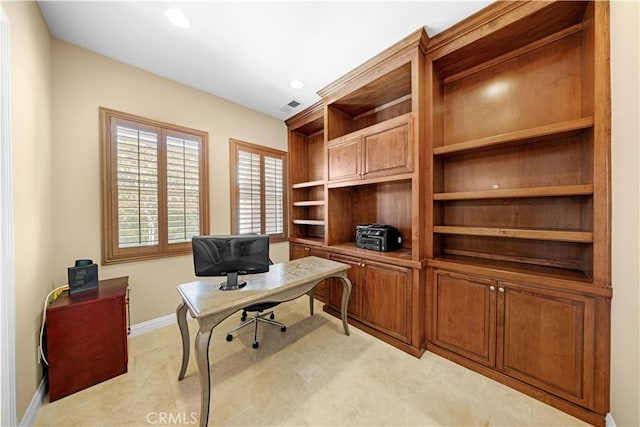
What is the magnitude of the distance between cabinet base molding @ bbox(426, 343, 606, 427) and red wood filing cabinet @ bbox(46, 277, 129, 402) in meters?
2.81

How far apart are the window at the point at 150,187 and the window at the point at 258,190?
1.37 feet

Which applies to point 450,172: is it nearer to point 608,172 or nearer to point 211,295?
point 608,172

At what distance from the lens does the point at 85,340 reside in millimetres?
1709

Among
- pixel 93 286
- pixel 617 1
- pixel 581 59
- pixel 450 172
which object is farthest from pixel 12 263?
pixel 581 59

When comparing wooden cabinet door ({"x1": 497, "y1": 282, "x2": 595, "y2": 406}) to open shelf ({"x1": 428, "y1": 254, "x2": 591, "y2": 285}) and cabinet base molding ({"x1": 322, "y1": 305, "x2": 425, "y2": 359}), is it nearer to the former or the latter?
open shelf ({"x1": 428, "y1": 254, "x2": 591, "y2": 285})

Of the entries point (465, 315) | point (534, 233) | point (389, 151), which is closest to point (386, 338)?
point (465, 315)

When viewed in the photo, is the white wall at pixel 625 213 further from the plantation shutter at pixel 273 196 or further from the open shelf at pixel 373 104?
the plantation shutter at pixel 273 196

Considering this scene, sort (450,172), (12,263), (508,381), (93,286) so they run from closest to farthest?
1. (12,263)
2. (508,381)
3. (93,286)
4. (450,172)

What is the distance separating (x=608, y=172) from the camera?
Answer: 1.36 meters

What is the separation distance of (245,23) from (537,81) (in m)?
2.51

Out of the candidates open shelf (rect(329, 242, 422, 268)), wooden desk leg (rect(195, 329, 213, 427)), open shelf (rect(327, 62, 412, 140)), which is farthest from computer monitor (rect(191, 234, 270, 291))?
open shelf (rect(327, 62, 412, 140))

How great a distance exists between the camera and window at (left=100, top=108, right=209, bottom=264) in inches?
88.7

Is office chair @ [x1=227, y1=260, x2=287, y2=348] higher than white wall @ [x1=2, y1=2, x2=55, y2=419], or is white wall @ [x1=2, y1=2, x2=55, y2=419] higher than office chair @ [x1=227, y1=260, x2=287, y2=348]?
white wall @ [x1=2, y1=2, x2=55, y2=419]

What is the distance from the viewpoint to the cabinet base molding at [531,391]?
1418 mm
